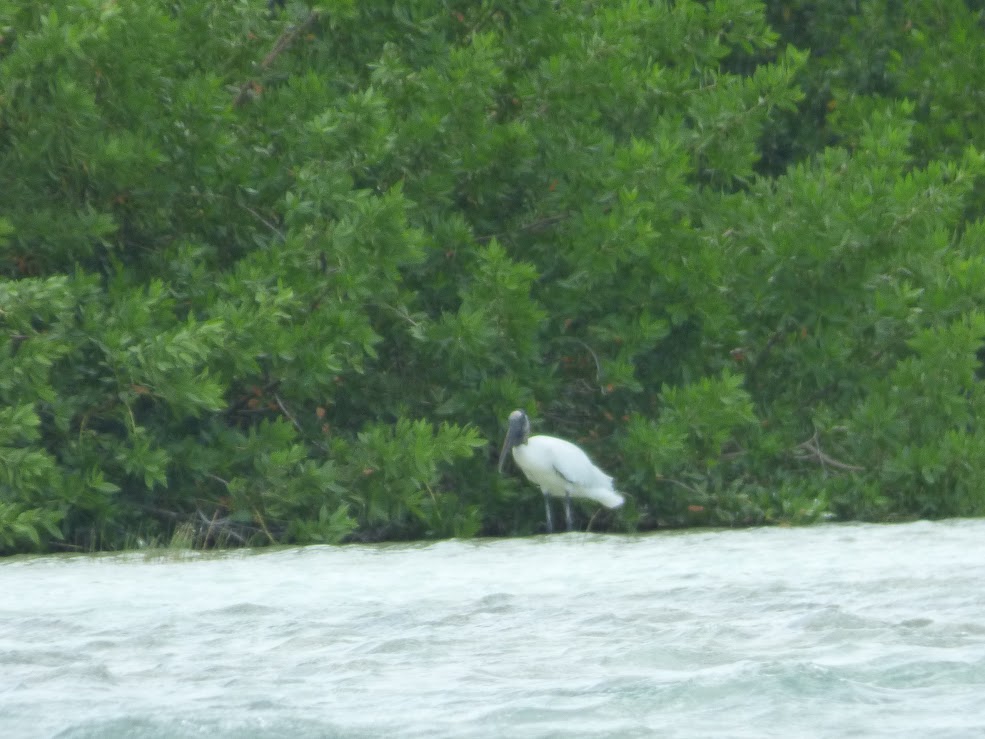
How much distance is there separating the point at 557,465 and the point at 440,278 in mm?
1281

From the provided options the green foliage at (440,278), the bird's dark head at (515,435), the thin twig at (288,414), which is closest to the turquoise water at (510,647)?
the green foliage at (440,278)

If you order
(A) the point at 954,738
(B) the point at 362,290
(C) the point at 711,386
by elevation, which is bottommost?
(A) the point at 954,738

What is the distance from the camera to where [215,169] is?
1002 cm

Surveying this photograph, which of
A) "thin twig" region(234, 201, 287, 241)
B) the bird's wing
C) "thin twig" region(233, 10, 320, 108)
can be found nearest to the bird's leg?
the bird's wing

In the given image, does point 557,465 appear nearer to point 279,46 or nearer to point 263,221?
point 263,221

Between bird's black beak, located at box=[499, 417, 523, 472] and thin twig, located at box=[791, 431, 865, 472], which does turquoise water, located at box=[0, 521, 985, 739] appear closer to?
bird's black beak, located at box=[499, 417, 523, 472]

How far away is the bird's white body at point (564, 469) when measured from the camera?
413 inches

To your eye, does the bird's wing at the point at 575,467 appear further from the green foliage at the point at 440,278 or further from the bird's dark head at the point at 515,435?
the green foliage at the point at 440,278

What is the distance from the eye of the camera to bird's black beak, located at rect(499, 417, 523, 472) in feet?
34.3

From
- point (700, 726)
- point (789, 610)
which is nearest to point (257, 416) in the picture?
point (789, 610)

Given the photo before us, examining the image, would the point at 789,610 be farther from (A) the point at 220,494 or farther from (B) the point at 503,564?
(A) the point at 220,494

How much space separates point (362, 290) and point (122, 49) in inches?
69.1

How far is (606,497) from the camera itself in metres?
10.6

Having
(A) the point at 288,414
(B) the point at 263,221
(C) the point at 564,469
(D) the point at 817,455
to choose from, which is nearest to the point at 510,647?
(A) the point at 288,414
